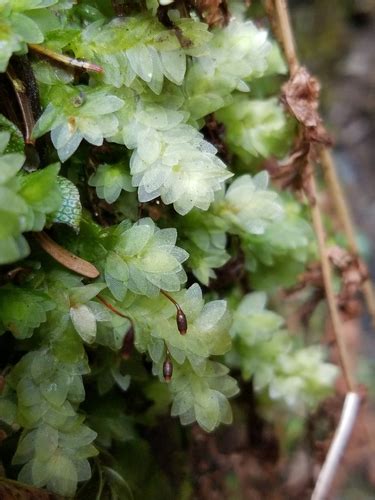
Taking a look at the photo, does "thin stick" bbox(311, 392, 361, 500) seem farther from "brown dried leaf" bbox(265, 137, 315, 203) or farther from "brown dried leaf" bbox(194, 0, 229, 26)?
"brown dried leaf" bbox(194, 0, 229, 26)

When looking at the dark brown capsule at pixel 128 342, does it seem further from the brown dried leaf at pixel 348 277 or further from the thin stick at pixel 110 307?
the brown dried leaf at pixel 348 277

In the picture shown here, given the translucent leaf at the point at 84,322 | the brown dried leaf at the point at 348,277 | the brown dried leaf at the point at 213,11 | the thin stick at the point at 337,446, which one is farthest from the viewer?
the brown dried leaf at the point at 348,277

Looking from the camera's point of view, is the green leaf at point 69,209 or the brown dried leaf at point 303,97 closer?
the green leaf at point 69,209

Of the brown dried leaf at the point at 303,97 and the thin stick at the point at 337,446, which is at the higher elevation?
the brown dried leaf at the point at 303,97

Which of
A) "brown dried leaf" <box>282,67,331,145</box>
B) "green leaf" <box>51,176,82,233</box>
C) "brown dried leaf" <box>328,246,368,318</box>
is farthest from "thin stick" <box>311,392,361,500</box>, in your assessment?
"green leaf" <box>51,176,82,233</box>

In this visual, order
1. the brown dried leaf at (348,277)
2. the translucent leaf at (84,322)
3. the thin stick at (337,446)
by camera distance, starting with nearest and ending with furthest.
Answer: the translucent leaf at (84,322) < the thin stick at (337,446) < the brown dried leaf at (348,277)

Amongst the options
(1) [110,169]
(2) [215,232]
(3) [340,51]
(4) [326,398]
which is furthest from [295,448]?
(3) [340,51]

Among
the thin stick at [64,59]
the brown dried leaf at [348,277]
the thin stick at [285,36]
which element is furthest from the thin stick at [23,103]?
the brown dried leaf at [348,277]
